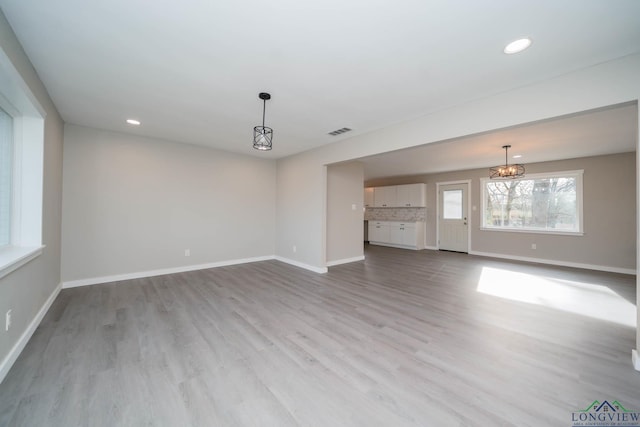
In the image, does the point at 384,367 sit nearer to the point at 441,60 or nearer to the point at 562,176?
the point at 441,60

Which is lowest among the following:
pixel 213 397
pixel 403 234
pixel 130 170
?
pixel 213 397

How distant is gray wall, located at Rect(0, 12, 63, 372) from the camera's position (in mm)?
1838

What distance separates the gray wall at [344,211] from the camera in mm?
5395

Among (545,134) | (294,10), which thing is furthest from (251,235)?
(545,134)

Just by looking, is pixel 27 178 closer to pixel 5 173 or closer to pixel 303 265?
pixel 5 173

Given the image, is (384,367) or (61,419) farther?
(384,367)

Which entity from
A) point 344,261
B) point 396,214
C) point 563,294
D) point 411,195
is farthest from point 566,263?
point 344,261

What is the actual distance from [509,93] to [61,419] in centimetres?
439

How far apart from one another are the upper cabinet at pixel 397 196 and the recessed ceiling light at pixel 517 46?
19.9ft

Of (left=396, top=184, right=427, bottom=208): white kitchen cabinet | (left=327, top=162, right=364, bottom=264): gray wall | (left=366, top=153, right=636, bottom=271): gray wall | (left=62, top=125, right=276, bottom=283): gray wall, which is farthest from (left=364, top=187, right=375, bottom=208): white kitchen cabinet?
(left=62, top=125, right=276, bottom=283): gray wall

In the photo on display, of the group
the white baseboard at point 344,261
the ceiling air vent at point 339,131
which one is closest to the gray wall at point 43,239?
the ceiling air vent at point 339,131

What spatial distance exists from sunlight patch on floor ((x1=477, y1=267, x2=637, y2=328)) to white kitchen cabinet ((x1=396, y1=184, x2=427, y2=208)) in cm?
347

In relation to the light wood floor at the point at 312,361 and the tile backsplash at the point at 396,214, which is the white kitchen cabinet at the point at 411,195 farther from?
the light wood floor at the point at 312,361

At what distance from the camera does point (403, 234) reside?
7.98 metres
